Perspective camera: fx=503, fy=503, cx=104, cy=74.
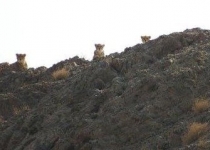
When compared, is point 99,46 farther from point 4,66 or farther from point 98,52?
point 4,66

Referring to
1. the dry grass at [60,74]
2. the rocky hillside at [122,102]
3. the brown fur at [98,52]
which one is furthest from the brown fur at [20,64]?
the brown fur at [98,52]

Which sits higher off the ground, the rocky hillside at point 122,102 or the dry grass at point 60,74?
the dry grass at point 60,74

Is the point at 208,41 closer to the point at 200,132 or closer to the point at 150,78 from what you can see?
the point at 150,78

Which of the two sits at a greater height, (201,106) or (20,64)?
(20,64)

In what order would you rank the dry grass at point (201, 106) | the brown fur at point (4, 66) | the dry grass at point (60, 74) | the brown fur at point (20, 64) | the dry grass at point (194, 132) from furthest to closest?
1. the brown fur at point (4, 66)
2. the brown fur at point (20, 64)
3. the dry grass at point (60, 74)
4. the dry grass at point (201, 106)
5. the dry grass at point (194, 132)

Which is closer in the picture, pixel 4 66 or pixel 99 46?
pixel 99 46

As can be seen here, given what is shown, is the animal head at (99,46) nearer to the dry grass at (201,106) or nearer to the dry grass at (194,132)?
the dry grass at (201,106)

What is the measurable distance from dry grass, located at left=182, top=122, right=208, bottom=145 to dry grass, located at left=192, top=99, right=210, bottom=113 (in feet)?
4.03

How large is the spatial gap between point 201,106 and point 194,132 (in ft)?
5.47

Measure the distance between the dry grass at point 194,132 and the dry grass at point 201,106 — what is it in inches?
48.4

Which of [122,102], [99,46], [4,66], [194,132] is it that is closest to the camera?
[194,132]

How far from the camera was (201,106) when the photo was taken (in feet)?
51.4

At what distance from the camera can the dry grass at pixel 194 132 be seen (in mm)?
14145

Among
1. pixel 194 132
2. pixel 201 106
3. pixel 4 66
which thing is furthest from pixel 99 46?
pixel 194 132
